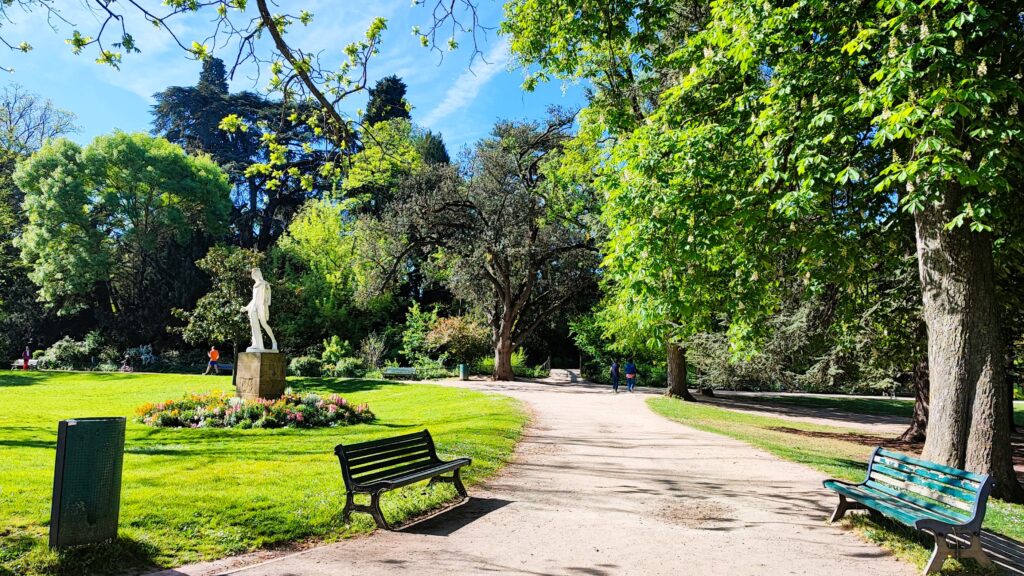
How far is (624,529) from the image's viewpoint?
6.07 meters

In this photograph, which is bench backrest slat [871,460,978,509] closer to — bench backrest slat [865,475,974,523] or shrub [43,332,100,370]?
bench backrest slat [865,475,974,523]

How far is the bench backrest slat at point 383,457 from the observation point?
6.13 metres

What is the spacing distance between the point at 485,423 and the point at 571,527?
8403 millimetres

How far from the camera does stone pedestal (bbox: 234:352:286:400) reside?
1619cm

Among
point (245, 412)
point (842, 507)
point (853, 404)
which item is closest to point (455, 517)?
point (842, 507)

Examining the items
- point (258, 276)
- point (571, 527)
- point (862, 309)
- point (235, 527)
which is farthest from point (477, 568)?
point (258, 276)

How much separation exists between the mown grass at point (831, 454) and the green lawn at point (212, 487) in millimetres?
4642

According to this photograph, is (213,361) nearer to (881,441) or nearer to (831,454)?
(831,454)

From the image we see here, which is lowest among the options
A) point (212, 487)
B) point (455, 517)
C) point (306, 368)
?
point (455, 517)

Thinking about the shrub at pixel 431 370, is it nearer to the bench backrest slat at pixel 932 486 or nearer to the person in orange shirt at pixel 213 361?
the person in orange shirt at pixel 213 361

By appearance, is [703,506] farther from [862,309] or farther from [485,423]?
[862,309]

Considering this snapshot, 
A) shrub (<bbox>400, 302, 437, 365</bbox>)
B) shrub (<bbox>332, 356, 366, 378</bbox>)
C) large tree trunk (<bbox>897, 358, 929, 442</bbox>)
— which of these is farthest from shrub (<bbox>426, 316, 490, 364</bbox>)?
large tree trunk (<bbox>897, 358, 929, 442</bbox>)

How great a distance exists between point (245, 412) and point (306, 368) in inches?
700

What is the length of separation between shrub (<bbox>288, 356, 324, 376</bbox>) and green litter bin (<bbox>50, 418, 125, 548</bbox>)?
28.1m
